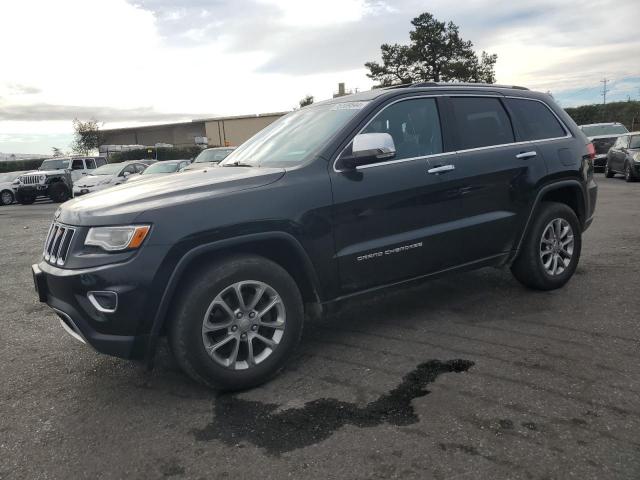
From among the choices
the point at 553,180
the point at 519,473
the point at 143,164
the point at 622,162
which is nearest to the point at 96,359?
the point at 519,473

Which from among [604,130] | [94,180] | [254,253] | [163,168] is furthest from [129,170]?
[254,253]

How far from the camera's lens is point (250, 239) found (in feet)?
10.7

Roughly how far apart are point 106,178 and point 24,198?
5075 millimetres

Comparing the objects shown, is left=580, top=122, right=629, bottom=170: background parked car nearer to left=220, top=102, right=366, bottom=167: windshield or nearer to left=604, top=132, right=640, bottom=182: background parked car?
left=604, top=132, right=640, bottom=182: background parked car

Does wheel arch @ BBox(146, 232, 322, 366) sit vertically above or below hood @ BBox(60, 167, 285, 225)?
below

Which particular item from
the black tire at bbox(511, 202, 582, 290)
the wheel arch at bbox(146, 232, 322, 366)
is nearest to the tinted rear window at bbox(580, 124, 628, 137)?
the black tire at bbox(511, 202, 582, 290)

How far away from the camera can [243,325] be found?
3.30 metres

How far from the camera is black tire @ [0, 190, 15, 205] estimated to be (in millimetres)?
23328

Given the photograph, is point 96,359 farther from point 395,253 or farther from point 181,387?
point 395,253

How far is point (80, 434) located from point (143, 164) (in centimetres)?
2065

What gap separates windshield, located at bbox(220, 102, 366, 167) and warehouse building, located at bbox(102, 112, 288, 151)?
5162 centimetres

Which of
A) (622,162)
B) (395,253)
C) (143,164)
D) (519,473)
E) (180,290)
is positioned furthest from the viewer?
(143,164)

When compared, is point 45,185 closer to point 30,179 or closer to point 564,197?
point 30,179

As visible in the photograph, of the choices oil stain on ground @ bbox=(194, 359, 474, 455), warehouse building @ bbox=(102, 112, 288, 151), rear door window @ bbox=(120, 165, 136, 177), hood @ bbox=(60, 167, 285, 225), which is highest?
warehouse building @ bbox=(102, 112, 288, 151)
